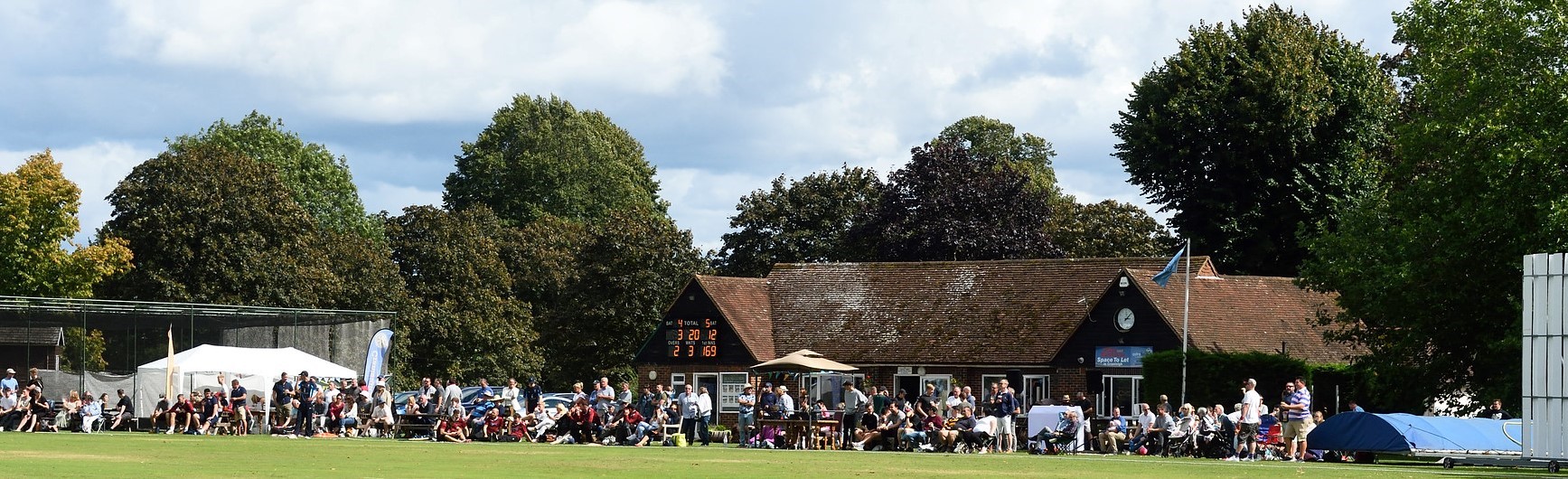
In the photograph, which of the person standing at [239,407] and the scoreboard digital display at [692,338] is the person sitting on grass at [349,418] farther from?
the scoreboard digital display at [692,338]

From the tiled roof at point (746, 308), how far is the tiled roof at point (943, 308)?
12.5 inches

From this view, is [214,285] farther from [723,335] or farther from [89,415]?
[89,415]

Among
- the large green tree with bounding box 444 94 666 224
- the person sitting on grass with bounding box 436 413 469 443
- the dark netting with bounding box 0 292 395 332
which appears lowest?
the person sitting on grass with bounding box 436 413 469 443

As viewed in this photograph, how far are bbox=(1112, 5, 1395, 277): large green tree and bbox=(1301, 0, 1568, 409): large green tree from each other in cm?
1371

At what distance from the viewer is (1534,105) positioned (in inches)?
1331

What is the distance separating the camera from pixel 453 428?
34719 mm

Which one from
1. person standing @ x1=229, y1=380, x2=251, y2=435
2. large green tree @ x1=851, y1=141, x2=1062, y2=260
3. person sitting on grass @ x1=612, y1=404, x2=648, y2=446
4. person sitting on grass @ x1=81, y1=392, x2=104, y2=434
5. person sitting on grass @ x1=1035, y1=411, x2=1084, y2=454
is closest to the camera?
person sitting on grass @ x1=1035, y1=411, x2=1084, y2=454

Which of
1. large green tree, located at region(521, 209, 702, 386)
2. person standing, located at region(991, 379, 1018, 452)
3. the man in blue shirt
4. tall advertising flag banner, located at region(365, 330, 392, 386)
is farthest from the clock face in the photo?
the man in blue shirt

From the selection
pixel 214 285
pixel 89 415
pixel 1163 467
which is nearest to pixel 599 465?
pixel 1163 467

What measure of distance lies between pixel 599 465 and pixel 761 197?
47311mm

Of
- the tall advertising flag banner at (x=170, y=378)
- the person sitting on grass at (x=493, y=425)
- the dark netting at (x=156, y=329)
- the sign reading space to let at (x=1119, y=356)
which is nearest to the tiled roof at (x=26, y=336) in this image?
the dark netting at (x=156, y=329)

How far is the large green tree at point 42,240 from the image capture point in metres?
56.8

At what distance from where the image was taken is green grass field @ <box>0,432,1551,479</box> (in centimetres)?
1952

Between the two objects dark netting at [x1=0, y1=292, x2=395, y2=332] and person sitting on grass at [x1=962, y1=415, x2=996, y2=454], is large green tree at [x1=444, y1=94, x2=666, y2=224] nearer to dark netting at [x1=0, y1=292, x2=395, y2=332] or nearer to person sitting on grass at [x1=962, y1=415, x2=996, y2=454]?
dark netting at [x1=0, y1=292, x2=395, y2=332]
